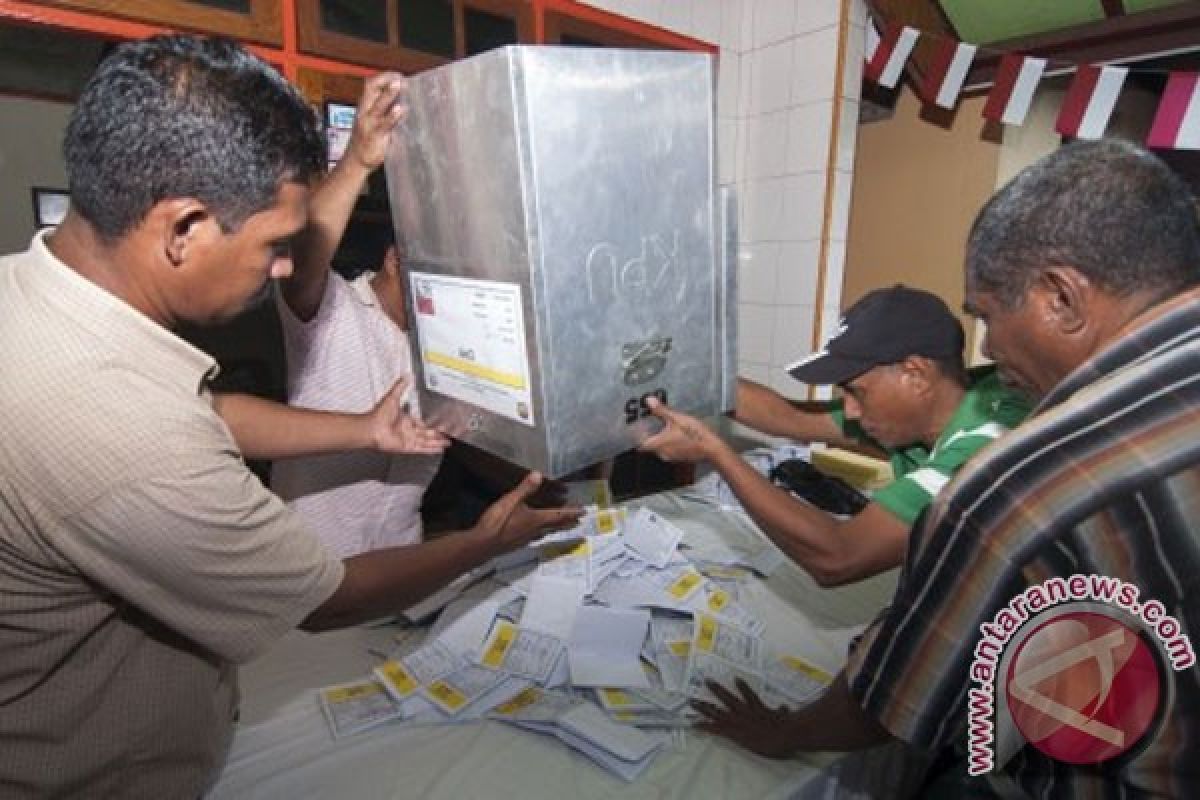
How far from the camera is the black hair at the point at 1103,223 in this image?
0.72 m

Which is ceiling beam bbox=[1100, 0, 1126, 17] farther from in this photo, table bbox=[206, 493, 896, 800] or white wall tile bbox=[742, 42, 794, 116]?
table bbox=[206, 493, 896, 800]

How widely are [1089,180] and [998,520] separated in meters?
0.38

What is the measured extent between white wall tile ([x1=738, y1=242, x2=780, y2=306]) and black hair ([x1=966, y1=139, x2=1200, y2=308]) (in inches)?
80.1

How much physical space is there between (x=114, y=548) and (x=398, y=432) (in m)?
0.54

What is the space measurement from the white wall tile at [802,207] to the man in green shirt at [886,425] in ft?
4.19

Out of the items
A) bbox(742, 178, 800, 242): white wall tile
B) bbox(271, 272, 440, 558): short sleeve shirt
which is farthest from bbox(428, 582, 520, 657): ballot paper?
bbox(742, 178, 800, 242): white wall tile

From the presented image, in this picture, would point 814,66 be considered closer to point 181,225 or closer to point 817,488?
point 817,488

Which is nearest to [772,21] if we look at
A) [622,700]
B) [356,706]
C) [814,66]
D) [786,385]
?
[814,66]

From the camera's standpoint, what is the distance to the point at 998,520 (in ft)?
2.19

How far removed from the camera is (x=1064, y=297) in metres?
0.75

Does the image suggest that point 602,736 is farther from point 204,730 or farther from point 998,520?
point 998,520

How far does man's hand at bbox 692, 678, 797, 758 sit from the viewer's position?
97 centimetres

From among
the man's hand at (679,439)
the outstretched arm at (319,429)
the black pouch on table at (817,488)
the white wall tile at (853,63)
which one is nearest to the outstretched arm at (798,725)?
the man's hand at (679,439)

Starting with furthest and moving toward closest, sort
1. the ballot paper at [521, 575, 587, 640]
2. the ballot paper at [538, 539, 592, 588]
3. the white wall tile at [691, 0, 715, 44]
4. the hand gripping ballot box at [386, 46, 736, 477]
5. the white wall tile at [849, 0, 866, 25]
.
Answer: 1. the white wall tile at [691, 0, 715, 44]
2. the white wall tile at [849, 0, 866, 25]
3. the ballot paper at [538, 539, 592, 588]
4. the ballot paper at [521, 575, 587, 640]
5. the hand gripping ballot box at [386, 46, 736, 477]
